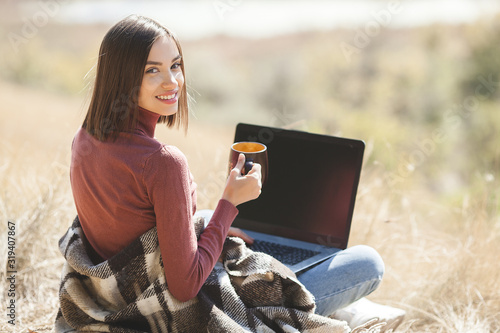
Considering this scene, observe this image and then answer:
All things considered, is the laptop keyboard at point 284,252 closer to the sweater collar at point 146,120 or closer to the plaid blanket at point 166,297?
the plaid blanket at point 166,297

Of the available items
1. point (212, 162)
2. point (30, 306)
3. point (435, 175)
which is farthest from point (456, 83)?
point (30, 306)

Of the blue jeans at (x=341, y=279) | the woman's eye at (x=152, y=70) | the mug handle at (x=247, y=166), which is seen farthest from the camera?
the blue jeans at (x=341, y=279)

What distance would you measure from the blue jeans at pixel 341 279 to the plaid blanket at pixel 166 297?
21cm

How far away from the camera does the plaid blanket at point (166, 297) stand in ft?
4.30

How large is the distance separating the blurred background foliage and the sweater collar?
9441mm

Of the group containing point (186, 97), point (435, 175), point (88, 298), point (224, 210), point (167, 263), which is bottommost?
point (435, 175)

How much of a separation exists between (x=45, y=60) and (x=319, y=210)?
13.7m

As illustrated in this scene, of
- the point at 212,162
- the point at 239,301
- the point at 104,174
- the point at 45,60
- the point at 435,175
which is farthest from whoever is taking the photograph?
the point at 45,60

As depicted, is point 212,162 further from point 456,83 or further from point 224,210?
point 456,83

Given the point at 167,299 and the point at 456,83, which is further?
the point at 456,83

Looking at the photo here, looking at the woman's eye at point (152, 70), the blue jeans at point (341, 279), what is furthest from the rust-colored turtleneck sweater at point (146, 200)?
the blue jeans at point (341, 279)

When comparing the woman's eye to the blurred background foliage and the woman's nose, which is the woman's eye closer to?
the woman's nose

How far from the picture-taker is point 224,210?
134 cm

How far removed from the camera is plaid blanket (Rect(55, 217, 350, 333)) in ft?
4.30
